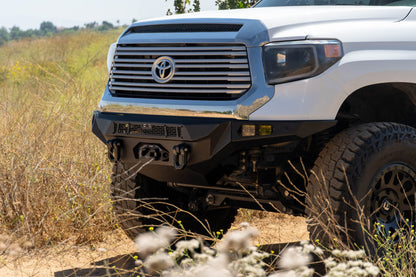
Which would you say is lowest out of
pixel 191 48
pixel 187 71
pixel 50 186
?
pixel 50 186

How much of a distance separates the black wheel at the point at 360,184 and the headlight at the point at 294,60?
0.44m

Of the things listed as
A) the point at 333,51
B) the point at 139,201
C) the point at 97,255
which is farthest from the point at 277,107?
the point at 97,255

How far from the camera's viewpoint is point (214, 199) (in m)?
4.39

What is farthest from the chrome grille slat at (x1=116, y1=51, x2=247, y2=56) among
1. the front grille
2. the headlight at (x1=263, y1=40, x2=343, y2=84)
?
the headlight at (x1=263, y1=40, x2=343, y2=84)

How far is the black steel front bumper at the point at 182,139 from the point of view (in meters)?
3.75

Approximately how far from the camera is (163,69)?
401 centimetres

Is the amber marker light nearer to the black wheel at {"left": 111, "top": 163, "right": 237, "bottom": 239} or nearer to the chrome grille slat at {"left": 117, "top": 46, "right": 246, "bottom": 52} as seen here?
the chrome grille slat at {"left": 117, "top": 46, "right": 246, "bottom": 52}

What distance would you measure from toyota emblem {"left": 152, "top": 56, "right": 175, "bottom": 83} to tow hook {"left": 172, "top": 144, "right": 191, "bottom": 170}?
0.41 m

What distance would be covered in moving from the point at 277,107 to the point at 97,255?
2145 mm

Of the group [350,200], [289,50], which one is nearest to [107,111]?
[289,50]

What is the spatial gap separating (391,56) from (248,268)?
2.00 meters

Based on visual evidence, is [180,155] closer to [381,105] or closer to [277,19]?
[277,19]

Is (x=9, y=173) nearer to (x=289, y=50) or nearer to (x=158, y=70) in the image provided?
(x=158, y=70)

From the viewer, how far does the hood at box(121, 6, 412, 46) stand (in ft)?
12.4
